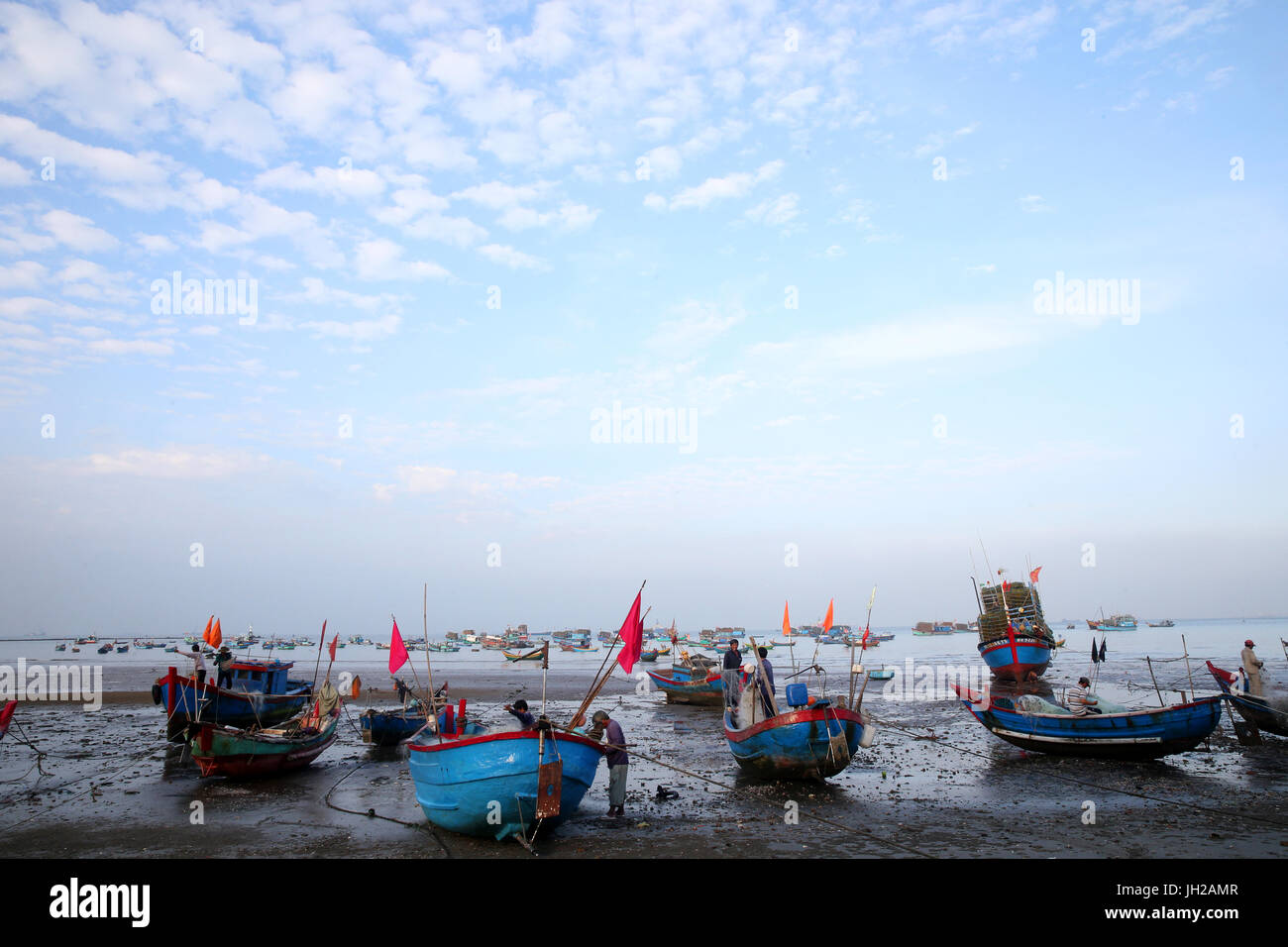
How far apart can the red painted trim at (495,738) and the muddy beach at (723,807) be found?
134cm

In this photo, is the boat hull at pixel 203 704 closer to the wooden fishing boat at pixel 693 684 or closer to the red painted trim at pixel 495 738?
the red painted trim at pixel 495 738

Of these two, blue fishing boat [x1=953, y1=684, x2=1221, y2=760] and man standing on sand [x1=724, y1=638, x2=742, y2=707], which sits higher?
man standing on sand [x1=724, y1=638, x2=742, y2=707]

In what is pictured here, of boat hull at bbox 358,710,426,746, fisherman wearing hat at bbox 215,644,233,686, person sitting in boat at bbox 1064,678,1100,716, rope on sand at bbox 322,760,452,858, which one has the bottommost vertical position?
boat hull at bbox 358,710,426,746

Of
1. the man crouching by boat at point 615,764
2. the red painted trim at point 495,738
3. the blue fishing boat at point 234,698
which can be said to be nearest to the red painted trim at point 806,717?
the man crouching by boat at point 615,764

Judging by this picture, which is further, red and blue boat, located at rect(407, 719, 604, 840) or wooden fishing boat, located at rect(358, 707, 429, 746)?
wooden fishing boat, located at rect(358, 707, 429, 746)

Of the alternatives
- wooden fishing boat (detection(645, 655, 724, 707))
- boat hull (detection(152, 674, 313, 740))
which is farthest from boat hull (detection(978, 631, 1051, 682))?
boat hull (detection(152, 674, 313, 740))

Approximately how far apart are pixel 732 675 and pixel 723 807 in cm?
704

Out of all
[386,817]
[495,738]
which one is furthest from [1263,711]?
[386,817]

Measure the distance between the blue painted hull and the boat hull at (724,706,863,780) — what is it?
4.80 m

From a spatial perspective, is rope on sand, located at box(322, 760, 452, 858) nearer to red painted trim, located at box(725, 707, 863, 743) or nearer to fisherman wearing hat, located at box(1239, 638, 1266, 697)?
red painted trim, located at box(725, 707, 863, 743)

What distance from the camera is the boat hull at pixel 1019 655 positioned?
36000mm

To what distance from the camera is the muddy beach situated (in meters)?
10.4

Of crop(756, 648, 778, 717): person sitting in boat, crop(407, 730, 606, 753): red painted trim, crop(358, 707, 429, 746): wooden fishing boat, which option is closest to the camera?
crop(407, 730, 606, 753): red painted trim

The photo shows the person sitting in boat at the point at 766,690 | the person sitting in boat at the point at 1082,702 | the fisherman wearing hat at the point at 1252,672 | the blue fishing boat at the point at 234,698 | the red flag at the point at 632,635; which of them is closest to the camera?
the red flag at the point at 632,635
